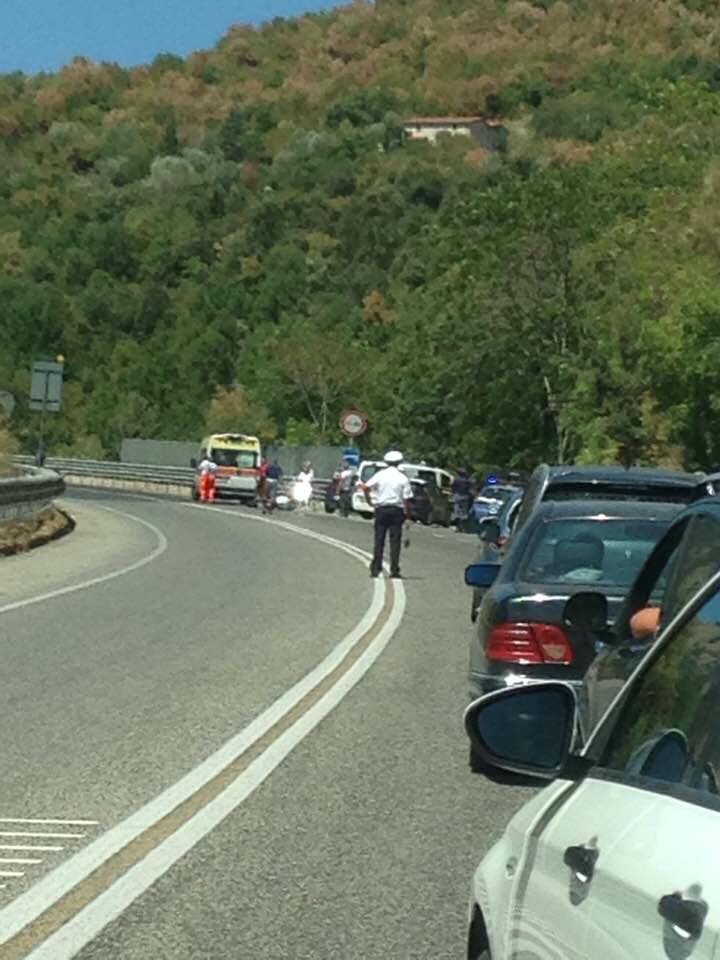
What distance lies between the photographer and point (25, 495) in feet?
111

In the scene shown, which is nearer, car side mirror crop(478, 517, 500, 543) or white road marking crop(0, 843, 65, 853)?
white road marking crop(0, 843, 65, 853)

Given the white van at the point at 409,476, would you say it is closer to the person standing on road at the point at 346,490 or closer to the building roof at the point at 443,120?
the person standing on road at the point at 346,490

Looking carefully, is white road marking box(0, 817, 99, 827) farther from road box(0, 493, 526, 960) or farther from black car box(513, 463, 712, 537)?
black car box(513, 463, 712, 537)

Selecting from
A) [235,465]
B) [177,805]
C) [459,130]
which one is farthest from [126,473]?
[459,130]

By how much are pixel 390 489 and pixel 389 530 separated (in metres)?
0.73

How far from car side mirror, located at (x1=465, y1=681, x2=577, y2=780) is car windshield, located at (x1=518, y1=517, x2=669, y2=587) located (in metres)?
6.31

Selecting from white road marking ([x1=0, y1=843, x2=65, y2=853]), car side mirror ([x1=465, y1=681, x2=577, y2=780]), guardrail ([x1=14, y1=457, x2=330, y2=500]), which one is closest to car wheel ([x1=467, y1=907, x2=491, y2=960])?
car side mirror ([x1=465, y1=681, x2=577, y2=780])

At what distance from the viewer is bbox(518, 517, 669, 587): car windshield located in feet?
36.4

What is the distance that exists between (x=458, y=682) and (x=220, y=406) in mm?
90060

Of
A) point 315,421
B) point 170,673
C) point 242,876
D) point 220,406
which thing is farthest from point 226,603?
point 220,406

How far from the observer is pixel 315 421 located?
300ft

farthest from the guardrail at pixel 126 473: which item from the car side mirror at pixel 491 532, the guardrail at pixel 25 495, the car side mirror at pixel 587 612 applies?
the car side mirror at pixel 587 612

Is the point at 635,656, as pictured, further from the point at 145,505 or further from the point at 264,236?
the point at 264,236

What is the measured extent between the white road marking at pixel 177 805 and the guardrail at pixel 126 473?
6089cm
